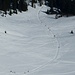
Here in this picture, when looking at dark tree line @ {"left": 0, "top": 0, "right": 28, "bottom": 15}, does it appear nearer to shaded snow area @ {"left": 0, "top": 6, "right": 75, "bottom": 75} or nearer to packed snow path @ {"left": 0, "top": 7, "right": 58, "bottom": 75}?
packed snow path @ {"left": 0, "top": 7, "right": 58, "bottom": 75}

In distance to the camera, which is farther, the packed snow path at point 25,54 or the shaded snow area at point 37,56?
the packed snow path at point 25,54

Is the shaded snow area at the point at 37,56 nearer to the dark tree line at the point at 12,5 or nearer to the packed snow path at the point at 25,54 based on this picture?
the packed snow path at the point at 25,54

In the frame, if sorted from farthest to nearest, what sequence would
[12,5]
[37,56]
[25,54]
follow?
[12,5] < [25,54] < [37,56]

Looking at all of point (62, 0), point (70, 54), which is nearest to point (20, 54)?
point (70, 54)

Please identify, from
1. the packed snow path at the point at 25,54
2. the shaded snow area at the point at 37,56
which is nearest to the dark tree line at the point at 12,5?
the packed snow path at the point at 25,54

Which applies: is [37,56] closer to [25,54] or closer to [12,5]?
[25,54]

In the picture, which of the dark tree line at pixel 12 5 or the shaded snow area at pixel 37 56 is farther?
the dark tree line at pixel 12 5

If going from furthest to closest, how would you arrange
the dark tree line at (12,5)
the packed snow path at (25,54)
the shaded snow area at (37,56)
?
the dark tree line at (12,5) → the packed snow path at (25,54) → the shaded snow area at (37,56)

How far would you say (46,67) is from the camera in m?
16.1

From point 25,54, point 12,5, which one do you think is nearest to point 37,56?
point 25,54

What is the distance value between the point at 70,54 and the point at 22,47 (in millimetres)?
5671

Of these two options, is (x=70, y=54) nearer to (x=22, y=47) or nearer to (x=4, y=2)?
(x=22, y=47)

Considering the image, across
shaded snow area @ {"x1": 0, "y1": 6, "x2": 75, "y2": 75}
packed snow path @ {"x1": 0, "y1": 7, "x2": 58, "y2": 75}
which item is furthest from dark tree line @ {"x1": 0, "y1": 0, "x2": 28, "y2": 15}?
shaded snow area @ {"x1": 0, "y1": 6, "x2": 75, "y2": 75}

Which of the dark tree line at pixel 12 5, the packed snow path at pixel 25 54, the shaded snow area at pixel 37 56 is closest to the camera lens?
the shaded snow area at pixel 37 56
